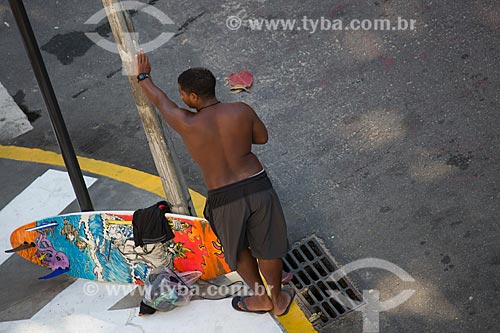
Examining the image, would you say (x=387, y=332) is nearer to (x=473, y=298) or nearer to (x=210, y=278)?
(x=473, y=298)

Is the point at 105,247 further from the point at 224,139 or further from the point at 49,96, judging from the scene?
the point at 224,139

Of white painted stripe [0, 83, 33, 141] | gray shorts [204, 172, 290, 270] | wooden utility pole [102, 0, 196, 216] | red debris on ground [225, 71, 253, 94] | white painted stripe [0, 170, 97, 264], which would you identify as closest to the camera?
gray shorts [204, 172, 290, 270]

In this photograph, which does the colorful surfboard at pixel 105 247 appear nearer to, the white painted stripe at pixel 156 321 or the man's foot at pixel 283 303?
the white painted stripe at pixel 156 321

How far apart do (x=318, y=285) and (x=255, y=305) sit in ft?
1.98

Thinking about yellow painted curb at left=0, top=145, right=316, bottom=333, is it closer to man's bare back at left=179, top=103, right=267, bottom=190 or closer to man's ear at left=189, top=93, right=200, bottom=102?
man's bare back at left=179, top=103, right=267, bottom=190

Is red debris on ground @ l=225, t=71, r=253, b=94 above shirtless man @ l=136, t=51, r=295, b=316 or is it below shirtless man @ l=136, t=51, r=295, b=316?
above

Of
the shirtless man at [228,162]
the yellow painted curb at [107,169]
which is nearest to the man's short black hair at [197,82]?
the shirtless man at [228,162]

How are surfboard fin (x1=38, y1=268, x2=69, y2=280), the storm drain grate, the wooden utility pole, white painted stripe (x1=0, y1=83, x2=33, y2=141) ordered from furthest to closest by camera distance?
white painted stripe (x1=0, y1=83, x2=33, y2=141)
surfboard fin (x1=38, y1=268, x2=69, y2=280)
the storm drain grate
the wooden utility pole

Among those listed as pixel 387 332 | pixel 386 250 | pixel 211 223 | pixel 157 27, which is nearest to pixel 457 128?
pixel 386 250

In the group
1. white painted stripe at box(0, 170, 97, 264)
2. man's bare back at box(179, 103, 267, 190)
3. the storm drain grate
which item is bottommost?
the storm drain grate

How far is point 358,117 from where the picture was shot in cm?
732

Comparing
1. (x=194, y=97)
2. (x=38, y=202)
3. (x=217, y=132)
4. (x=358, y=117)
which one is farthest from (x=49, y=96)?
(x=358, y=117)

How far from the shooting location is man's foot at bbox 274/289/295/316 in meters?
5.75

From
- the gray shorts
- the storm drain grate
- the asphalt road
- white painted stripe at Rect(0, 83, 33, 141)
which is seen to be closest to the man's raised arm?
the gray shorts
